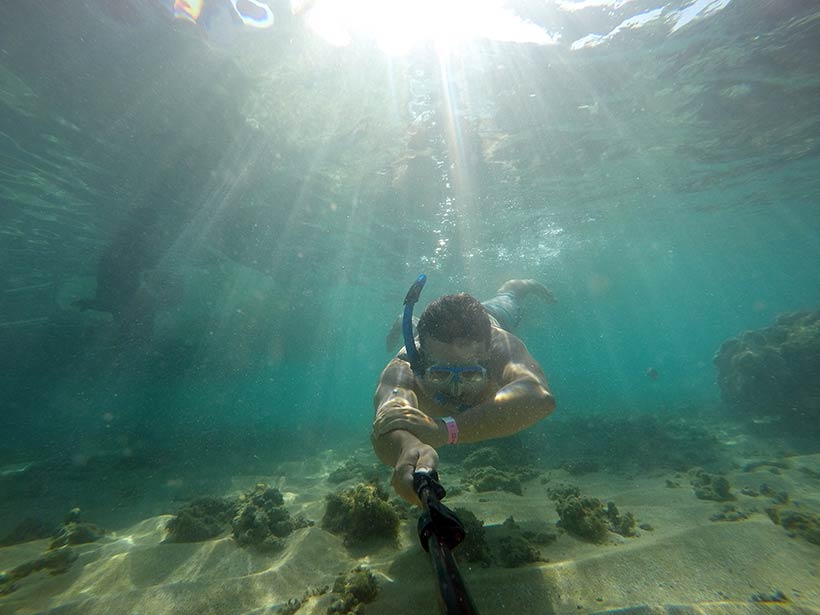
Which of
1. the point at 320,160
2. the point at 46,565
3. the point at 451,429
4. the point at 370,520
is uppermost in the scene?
the point at 320,160

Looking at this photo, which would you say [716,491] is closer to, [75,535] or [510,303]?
[510,303]

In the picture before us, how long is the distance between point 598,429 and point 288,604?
549 inches

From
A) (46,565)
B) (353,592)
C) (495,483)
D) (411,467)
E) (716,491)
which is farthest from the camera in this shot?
(495,483)

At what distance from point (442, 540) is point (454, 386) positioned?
2095 mm

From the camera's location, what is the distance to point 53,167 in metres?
12.5

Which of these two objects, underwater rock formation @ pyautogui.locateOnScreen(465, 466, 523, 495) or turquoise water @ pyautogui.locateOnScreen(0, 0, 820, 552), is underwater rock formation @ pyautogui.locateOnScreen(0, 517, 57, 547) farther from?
underwater rock formation @ pyautogui.locateOnScreen(465, 466, 523, 495)

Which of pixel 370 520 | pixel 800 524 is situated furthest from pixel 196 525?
pixel 800 524

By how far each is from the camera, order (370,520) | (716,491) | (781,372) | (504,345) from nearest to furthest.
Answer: (504,345), (370,520), (716,491), (781,372)

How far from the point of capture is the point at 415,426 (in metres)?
2.84

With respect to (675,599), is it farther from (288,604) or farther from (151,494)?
(151,494)

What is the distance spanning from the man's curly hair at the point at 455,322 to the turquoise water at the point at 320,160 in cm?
872

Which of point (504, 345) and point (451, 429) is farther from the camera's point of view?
point (504, 345)

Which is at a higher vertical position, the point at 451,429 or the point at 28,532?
the point at 451,429

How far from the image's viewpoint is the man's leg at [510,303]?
8.60m
